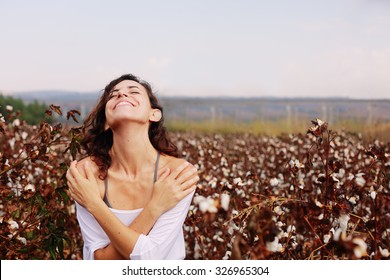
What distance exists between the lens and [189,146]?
7.00m

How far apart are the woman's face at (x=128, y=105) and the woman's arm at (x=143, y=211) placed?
0.25 metres

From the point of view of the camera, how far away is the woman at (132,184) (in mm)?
2523

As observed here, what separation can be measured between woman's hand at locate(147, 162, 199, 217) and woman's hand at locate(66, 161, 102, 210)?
0.21 meters

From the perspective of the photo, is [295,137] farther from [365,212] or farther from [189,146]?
[365,212]

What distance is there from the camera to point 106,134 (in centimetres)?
292

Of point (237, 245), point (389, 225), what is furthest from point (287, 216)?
point (237, 245)

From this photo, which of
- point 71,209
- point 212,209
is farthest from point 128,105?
point 71,209

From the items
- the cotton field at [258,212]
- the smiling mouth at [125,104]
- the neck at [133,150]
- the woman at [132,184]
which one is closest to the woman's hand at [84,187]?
the woman at [132,184]

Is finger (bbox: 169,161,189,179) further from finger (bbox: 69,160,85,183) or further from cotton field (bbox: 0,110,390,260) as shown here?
finger (bbox: 69,160,85,183)

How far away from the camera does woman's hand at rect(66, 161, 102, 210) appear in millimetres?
2553

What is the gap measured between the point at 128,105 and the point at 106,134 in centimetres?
34

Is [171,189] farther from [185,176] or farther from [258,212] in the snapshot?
[258,212]

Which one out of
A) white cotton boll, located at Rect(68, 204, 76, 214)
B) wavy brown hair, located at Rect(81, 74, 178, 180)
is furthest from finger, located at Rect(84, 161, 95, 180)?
white cotton boll, located at Rect(68, 204, 76, 214)

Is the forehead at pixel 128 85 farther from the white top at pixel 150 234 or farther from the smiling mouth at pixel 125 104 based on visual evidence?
the white top at pixel 150 234
